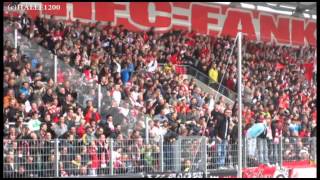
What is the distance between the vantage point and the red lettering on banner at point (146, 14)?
72.4ft

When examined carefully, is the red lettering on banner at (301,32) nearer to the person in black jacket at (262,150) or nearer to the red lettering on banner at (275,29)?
the red lettering on banner at (275,29)

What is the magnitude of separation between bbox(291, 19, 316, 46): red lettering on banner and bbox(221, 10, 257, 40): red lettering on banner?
2.24 metres

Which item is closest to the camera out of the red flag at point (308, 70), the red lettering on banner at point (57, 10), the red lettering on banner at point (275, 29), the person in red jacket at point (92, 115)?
the person in red jacket at point (92, 115)

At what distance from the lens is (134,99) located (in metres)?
16.8

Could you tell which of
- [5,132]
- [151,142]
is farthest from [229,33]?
[5,132]

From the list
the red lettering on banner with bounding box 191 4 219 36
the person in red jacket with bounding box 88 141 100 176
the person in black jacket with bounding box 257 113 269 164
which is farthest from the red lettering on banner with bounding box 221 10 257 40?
A: the person in red jacket with bounding box 88 141 100 176

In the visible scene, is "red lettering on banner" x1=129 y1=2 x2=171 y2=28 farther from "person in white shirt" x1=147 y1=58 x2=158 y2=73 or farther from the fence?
the fence

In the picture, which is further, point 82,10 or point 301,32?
point 301,32

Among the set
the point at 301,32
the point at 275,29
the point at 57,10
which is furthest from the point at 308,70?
the point at 57,10

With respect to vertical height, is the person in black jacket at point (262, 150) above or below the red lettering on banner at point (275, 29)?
below

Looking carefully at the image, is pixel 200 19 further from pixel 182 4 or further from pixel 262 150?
pixel 262 150

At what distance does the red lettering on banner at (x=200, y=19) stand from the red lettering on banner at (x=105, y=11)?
325cm

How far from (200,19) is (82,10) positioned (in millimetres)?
5070

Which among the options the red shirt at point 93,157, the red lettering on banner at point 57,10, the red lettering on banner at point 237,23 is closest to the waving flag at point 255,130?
the red shirt at point 93,157
